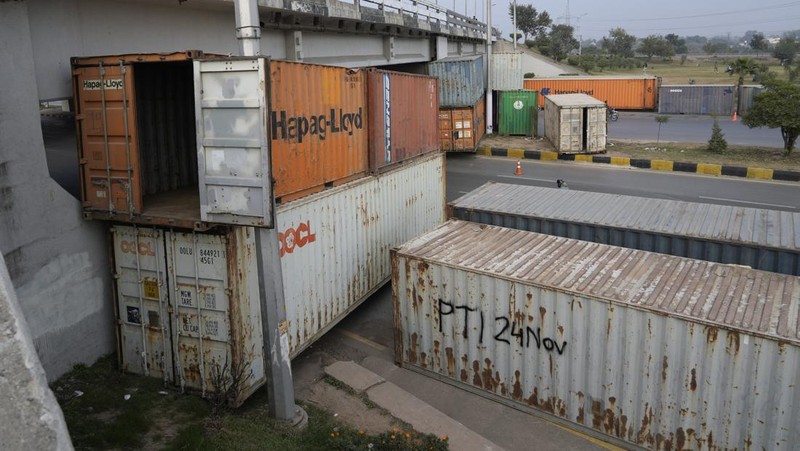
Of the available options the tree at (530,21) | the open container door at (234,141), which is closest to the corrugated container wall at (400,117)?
the open container door at (234,141)

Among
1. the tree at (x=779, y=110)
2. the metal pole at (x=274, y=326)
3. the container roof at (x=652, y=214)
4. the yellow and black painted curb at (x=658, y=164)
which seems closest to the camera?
the metal pole at (x=274, y=326)

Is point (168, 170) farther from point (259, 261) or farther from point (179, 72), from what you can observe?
point (259, 261)

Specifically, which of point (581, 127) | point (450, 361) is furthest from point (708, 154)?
point (450, 361)

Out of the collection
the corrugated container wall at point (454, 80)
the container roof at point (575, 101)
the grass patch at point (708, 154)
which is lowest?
the grass patch at point (708, 154)

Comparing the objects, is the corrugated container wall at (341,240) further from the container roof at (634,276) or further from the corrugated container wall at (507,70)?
the corrugated container wall at (507,70)

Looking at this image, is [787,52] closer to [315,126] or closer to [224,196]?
[315,126]

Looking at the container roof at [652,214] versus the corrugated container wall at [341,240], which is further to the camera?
the container roof at [652,214]

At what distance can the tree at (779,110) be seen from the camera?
73.9ft

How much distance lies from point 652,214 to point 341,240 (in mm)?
5103

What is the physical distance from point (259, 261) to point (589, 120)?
2169 cm

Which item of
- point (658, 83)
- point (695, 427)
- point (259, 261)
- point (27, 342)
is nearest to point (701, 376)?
point (695, 427)

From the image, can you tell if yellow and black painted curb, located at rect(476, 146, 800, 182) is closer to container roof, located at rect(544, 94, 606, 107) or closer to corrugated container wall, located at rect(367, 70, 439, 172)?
container roof, located at rect(544, 94, 606, 107)

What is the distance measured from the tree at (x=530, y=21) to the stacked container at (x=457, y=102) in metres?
69.5

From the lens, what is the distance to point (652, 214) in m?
10.3
